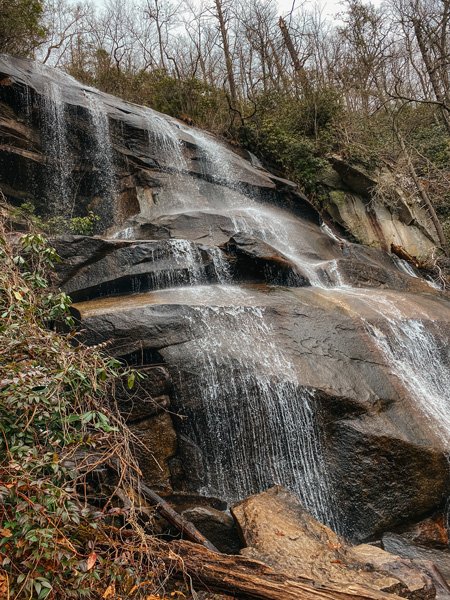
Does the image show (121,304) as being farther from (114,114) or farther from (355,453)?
(114,114)

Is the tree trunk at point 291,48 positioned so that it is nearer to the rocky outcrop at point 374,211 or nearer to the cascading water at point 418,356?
the rocky outcrop at point 374,211

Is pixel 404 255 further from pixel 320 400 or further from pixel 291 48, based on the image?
pixel 291 48

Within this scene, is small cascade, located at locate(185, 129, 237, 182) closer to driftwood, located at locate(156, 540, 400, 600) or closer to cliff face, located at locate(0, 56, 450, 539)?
cliff face, located at locate(0, 56, 450, 539)

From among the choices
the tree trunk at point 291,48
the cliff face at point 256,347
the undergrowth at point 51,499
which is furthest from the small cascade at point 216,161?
the undergrowth at point 51,499

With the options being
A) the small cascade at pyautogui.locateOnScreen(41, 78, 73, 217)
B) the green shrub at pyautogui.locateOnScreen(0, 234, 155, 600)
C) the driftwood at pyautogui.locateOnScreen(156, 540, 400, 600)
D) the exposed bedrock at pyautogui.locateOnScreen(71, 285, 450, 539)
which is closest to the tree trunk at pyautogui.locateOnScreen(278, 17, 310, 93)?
the small cascade at pyautogui.locateOnScreen(41, 78, 73, 217)

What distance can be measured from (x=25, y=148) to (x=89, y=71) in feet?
30.2

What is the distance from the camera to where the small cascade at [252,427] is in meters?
5.26

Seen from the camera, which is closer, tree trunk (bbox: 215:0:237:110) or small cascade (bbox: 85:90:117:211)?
small cascade (bbox: 85:90:117:211)

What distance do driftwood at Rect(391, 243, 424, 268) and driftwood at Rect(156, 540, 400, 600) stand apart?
12.1 metres

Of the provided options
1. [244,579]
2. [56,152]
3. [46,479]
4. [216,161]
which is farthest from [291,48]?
[244,579]

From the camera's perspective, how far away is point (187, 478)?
5.34 metres

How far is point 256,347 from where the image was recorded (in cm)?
612

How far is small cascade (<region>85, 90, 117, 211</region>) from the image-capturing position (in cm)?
1198

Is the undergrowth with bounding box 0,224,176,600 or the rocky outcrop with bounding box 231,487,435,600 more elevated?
the undergrowth with bounding box 0,224,176,600
